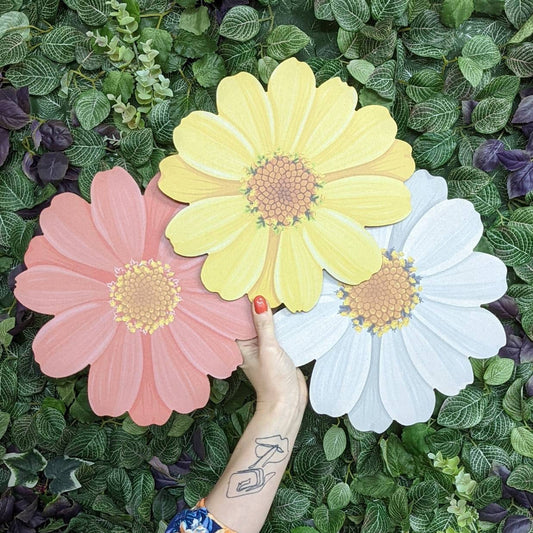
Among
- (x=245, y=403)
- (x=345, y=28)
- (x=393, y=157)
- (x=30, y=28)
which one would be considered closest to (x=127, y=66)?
(x=30, y=28)

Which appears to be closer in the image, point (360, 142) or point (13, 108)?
point (360, 142)

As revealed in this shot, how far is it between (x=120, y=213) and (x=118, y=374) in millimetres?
264

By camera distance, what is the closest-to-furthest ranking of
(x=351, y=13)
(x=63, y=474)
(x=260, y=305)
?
(x=260, y=305) < (x=351, y=13) < (x=63, y=474)

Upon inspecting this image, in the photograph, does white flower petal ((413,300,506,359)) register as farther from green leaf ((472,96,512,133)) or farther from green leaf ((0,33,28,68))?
green leaf ((0,33,28,68))

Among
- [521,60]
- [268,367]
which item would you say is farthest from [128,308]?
[521,60]

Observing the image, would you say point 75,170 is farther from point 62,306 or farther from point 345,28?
point 345,28

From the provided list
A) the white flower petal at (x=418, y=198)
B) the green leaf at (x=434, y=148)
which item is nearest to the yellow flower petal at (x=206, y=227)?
the white flower petal at (x=418, y=198)

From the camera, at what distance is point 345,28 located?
0.91 m

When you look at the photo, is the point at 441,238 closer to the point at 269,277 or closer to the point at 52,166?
the point at 269,277

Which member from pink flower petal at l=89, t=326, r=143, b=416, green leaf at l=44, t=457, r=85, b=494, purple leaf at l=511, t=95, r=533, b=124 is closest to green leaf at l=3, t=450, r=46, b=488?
green leaf at l=44, t=457, r=85, b=494

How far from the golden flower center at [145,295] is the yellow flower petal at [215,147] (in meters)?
0.18

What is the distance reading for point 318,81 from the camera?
92 cm

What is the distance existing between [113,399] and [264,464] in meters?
0.27

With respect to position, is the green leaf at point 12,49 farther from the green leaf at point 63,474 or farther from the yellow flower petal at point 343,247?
the green leaf at point 63,474
